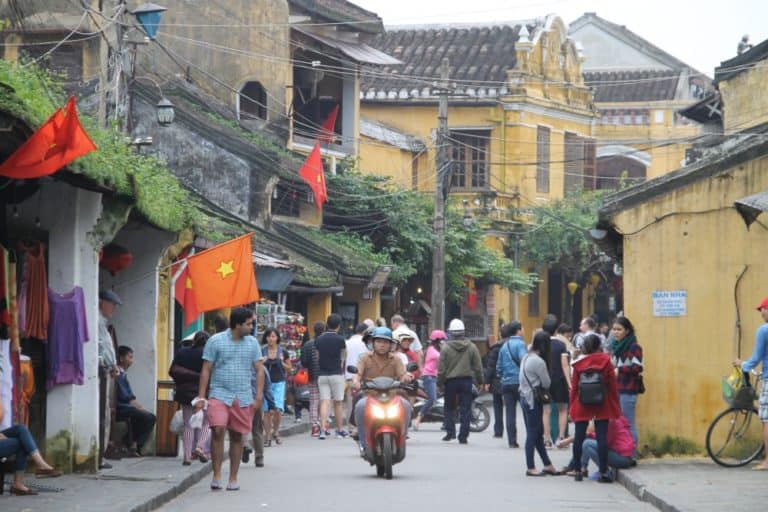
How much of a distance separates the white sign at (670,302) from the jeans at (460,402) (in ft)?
20.2

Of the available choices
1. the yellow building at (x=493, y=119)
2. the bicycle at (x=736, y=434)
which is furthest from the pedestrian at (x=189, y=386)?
the yellow building at (x=493, y=119)

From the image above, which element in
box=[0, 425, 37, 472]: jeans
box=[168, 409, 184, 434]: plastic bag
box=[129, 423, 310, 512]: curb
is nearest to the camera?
box=[0, 425, 37, 472]: jeans

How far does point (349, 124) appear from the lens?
45219 millimetres

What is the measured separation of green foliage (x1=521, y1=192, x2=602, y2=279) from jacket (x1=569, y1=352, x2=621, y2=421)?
121 feet

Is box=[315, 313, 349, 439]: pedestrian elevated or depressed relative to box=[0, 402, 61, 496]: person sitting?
elevated

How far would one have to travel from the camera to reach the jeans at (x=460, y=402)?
2564cm

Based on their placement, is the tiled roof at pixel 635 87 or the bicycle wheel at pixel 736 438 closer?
the bicycle wheel at pixel 736 438

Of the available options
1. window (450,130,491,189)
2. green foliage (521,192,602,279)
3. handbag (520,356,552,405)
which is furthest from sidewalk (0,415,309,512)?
green foliage (521,192,602,279)

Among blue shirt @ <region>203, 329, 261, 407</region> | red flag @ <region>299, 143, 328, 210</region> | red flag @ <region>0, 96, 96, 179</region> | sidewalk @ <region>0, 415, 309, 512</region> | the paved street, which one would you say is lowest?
the paved street

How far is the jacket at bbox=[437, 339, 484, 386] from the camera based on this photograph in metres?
25.9

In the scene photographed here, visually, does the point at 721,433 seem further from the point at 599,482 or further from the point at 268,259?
the point at 268,259

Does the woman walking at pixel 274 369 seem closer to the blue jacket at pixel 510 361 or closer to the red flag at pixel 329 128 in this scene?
the blue jacket at pixel 510 361

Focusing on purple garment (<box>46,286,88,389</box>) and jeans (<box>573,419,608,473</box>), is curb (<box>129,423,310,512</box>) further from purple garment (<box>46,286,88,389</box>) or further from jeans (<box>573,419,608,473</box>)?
jeans (<box>573,419,608,473</box>)

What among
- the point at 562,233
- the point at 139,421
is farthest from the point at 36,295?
the point at 562,233
